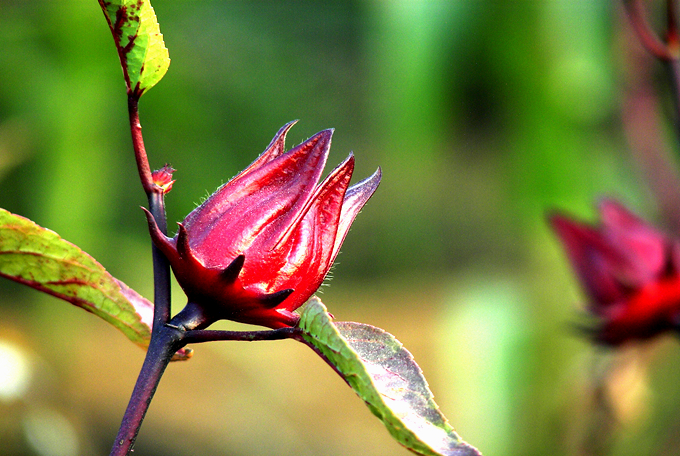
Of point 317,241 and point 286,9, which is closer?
point 317,241

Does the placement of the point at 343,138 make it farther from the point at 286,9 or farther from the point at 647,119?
the point at 647,119

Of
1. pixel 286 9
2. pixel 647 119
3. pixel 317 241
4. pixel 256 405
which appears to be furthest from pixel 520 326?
pixel 286 9

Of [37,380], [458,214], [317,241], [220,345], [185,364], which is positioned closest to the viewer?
[317,241]

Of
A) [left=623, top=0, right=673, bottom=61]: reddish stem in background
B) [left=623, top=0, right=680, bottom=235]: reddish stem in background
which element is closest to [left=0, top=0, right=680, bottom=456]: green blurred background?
[left=623, top=0, right=680, bottom=235]: reddish stem in background

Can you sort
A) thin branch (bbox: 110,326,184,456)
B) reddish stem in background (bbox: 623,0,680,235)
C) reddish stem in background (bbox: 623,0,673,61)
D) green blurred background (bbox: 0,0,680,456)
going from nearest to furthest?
thin branch (bbox: 110,326,184,456)
reddish stem in background (bbox: 623,0,673,61)
reddish stem in background (bbox: 623,0,680,235)
green blurred background (bbox: 0,0,680,456)

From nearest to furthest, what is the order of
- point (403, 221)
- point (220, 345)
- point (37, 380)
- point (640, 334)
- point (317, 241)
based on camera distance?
point (317, 241), point (640, 334), point (37, 380), point (220, 345), point (403, 221)

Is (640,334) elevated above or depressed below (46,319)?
above

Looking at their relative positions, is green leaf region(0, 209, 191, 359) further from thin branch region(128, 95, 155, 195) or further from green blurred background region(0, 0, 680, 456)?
green blurred background region(0, 0, 680, 456)
